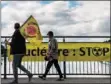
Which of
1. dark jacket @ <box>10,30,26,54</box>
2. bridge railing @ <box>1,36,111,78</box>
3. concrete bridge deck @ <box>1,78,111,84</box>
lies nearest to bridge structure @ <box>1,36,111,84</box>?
bridge railing @ <box>1,36,111,78</box>

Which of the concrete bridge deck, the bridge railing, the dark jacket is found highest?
the dark jacket

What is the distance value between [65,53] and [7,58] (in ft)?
6.70

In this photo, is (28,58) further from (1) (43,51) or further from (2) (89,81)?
(2) (89,81)

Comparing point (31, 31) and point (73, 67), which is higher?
point (31, 31)

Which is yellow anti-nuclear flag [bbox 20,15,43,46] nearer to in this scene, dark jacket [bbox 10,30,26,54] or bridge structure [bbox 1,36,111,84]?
bridge structure [bbox 1,36,111,84]

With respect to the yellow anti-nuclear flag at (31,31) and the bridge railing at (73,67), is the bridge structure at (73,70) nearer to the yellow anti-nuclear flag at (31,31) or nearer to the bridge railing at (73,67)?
the bridge railing at (73,67)

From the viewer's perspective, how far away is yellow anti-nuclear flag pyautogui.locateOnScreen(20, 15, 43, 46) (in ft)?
40.5

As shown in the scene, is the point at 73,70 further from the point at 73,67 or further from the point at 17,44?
the point at 17,44

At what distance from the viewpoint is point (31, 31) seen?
1251 centimetres

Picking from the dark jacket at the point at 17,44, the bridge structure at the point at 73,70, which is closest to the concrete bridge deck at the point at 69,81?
the bridge structure at the point at 73,70

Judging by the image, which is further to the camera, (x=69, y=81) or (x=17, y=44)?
(x=69, y=81)

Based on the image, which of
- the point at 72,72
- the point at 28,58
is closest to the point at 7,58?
the point at 28,58

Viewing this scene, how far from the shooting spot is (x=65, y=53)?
13.0m

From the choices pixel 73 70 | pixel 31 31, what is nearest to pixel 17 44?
pixel 31 31
